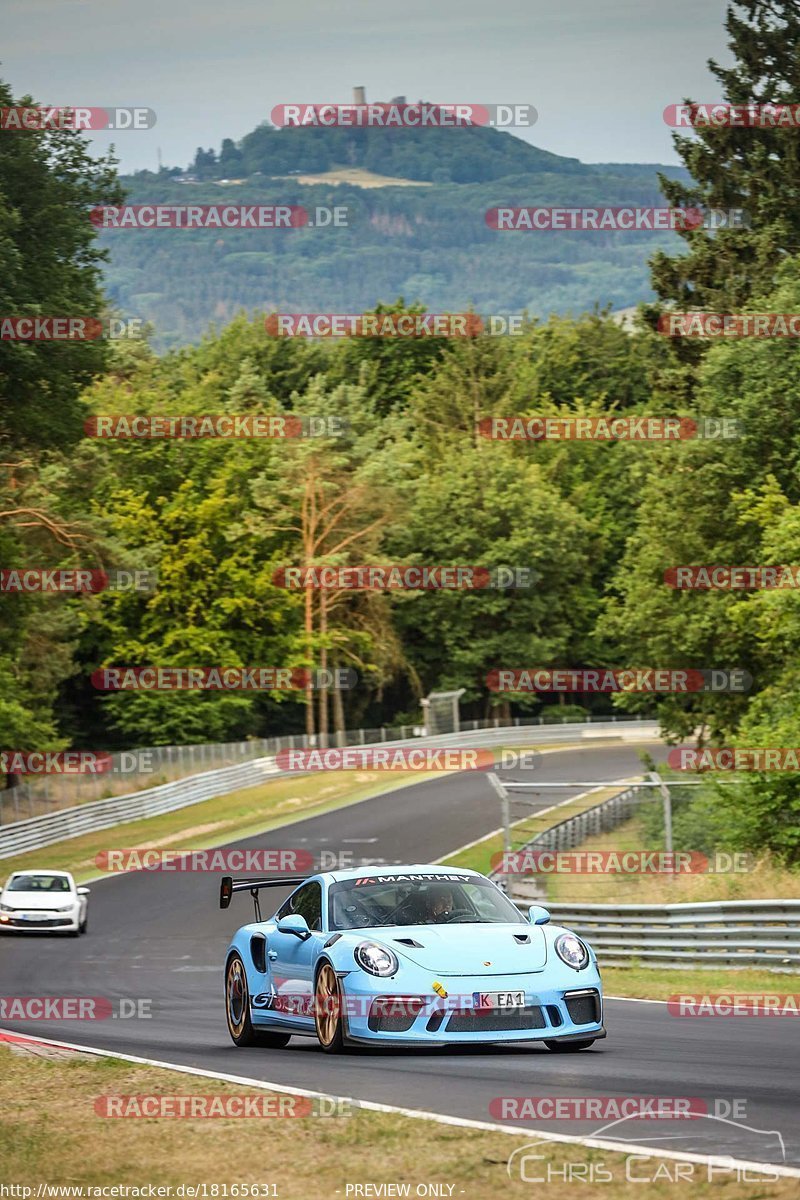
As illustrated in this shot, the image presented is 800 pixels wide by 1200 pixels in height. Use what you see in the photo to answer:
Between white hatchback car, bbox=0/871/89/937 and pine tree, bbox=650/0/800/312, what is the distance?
23702 millimetres

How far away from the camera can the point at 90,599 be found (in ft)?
200

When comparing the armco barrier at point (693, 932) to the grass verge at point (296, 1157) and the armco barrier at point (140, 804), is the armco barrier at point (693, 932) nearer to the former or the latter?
the grass verge at point (296, 1157)

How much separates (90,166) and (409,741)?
145 ft

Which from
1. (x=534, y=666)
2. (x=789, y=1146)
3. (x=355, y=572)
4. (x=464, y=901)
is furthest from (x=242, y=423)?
(x=789, y=1146)

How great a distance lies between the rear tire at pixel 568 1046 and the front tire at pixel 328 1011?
4.35ft

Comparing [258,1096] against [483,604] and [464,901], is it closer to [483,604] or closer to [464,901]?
[464,901]

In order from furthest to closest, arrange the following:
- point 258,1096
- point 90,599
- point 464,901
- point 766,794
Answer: point 90,599, point 766,794, point 464,901, point 258,1096
